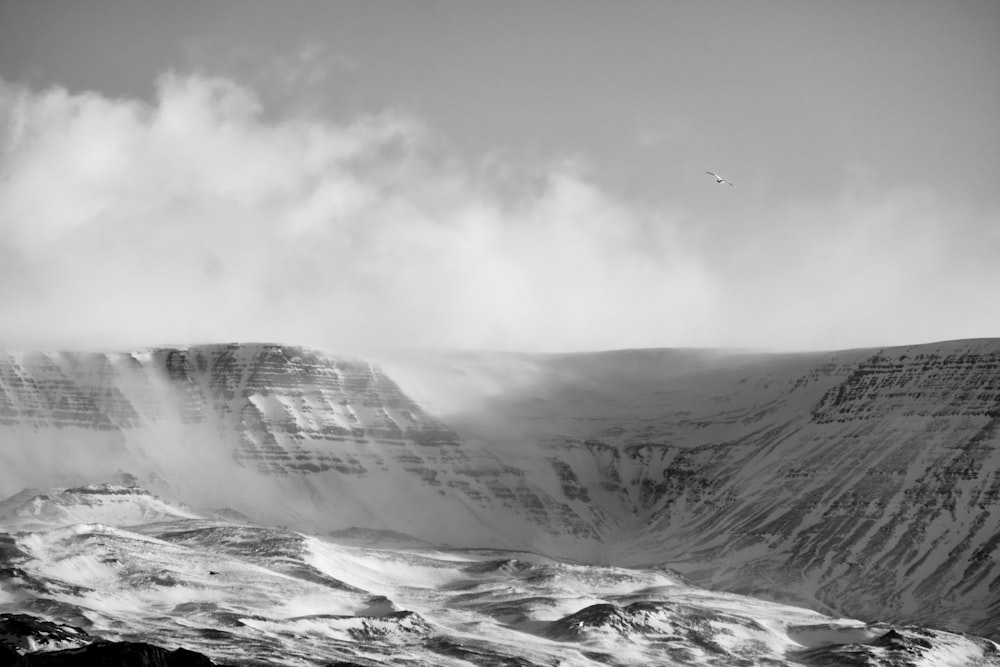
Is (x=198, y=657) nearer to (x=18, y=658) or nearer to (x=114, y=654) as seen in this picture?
(x=114, y=654)

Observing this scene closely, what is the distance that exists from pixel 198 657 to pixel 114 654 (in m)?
10.6

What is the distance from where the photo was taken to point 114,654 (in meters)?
188

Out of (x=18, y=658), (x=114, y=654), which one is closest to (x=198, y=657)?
(x=114, y=654)

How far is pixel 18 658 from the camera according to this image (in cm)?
17875

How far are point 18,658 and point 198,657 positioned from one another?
74.1ft

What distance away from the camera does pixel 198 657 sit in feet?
641

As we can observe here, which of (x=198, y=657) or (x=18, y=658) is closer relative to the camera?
(x=18, y=658)
